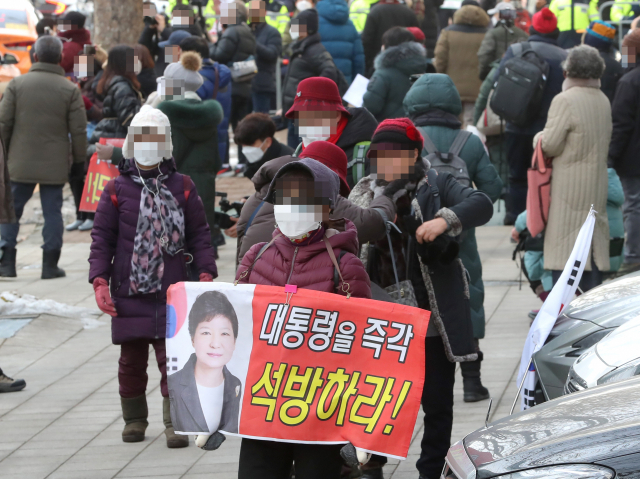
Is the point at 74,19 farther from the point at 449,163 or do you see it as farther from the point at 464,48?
the point at 449,163

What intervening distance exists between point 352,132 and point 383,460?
72.0 inches

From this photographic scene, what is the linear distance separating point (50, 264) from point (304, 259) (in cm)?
707

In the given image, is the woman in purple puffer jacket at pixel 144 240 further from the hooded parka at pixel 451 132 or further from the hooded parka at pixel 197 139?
the hooded parka at pixel 197 139

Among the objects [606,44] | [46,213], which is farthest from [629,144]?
[46,213]

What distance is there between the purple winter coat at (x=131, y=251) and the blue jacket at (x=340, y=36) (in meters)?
7.90

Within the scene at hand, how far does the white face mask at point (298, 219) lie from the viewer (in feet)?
11.7

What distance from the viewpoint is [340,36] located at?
43.2 feet

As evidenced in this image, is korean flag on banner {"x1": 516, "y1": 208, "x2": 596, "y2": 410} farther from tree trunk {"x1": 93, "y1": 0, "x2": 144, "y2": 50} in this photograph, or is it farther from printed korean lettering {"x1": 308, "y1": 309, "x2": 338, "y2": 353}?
tree trunk {"x1": 93, "y1": 0, "x2": 144, "y2": 50}

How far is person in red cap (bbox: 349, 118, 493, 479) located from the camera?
4.38m

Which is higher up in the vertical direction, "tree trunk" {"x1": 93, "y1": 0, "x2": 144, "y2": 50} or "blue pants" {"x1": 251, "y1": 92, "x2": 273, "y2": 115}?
"tree trunk" {"x1": 93, "y1": 0, "x2": 144, "y2": 50}

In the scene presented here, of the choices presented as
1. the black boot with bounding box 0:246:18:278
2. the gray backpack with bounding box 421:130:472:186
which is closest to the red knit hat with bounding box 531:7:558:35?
the gray backpack with bounding box 421:130:472:186

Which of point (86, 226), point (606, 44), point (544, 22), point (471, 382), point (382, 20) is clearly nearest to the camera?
point (471, 382)

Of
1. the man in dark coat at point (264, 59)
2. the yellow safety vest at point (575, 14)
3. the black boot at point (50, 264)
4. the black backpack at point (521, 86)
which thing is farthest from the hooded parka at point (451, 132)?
the yellow safety vest at point (575, 14)

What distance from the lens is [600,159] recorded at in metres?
7.27
